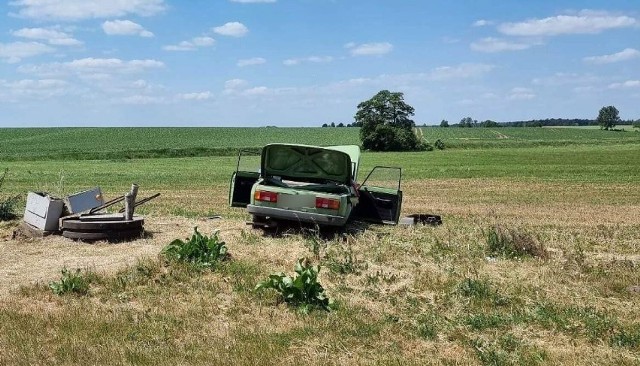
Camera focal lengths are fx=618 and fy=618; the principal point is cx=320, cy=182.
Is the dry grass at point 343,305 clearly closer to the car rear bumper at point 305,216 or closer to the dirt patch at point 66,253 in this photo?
the dirt patch at point 66,253

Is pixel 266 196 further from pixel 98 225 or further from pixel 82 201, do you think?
pixel 82 201

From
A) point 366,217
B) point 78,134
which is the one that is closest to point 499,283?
point 366,217

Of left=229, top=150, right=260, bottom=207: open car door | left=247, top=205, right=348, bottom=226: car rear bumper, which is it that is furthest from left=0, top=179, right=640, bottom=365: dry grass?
left=229, top=150, right=260, bottom=207: open car door

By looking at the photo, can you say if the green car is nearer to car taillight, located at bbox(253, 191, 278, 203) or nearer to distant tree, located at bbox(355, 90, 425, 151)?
car taillight, located at bbox(253, 191, 278, 203)

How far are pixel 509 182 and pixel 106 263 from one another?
2445 centimetres

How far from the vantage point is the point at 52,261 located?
8.69 m

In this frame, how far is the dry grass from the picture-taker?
5.12 metres

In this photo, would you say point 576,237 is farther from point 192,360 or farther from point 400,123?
point 400,123

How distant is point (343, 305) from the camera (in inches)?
253

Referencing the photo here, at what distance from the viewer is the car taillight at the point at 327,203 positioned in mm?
10086

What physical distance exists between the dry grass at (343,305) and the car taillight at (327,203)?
55cm

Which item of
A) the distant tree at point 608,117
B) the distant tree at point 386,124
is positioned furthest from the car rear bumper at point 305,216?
the distant tree at point 608,117

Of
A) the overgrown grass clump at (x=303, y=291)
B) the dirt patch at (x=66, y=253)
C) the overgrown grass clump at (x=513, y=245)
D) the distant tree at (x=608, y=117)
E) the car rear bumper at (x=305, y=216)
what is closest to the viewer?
the overgrown grass clump at (x=303, y=291)

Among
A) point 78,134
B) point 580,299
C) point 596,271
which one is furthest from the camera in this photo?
point 78,134
